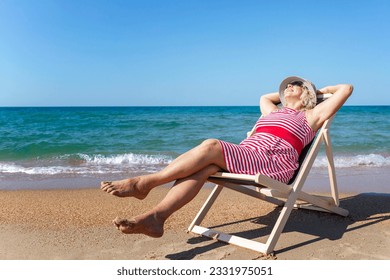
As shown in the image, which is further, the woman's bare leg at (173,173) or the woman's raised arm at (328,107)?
the woman's raised arm at (328,107)

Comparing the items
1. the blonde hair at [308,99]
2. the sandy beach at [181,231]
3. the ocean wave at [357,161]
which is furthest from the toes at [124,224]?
the ocean wave at [357,161]

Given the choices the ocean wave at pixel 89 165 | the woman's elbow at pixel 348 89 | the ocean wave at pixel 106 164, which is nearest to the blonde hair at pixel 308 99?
the woman's elbow at pixel 348 89

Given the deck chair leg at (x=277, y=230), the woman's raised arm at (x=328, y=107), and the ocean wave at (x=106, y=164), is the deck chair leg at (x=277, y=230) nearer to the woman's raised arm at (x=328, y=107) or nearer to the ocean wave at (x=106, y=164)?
the woman's raised arm at (x=328, y=107)

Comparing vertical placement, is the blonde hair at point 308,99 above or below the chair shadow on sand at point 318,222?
above

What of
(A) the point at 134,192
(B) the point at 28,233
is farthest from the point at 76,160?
(A) the point at 134,192

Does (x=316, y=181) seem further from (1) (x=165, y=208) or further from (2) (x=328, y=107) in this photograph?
(1) (x=165, y=208)

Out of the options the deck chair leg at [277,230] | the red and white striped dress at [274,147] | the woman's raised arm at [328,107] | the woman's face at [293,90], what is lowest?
the deck chair leg at [277,230]

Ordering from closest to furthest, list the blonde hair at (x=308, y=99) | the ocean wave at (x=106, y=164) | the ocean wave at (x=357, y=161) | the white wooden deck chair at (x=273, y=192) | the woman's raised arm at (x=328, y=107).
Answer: the white wooden deck chair at (x=273, y=192) < the woman's raised arm at (x=328, y=107) < the blonde hair at (x=308, y=99) < the ocean wave at (x=106, y=164) < the ocean wave at (x=357, y=161)

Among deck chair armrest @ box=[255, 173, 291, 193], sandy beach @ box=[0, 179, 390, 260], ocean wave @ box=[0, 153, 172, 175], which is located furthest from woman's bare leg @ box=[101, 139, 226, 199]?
ocean wave @ box=[0, 153, 172, 175]

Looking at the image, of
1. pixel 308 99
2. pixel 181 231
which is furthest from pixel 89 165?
pixel 308 99

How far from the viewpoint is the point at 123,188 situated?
9.27ft

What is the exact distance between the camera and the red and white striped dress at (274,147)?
3.24 meters

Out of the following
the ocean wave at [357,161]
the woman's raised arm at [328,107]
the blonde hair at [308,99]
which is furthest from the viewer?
the ocean wave at [357,161]

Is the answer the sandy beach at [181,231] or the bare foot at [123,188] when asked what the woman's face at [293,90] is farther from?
the bare foot at [123,188]
